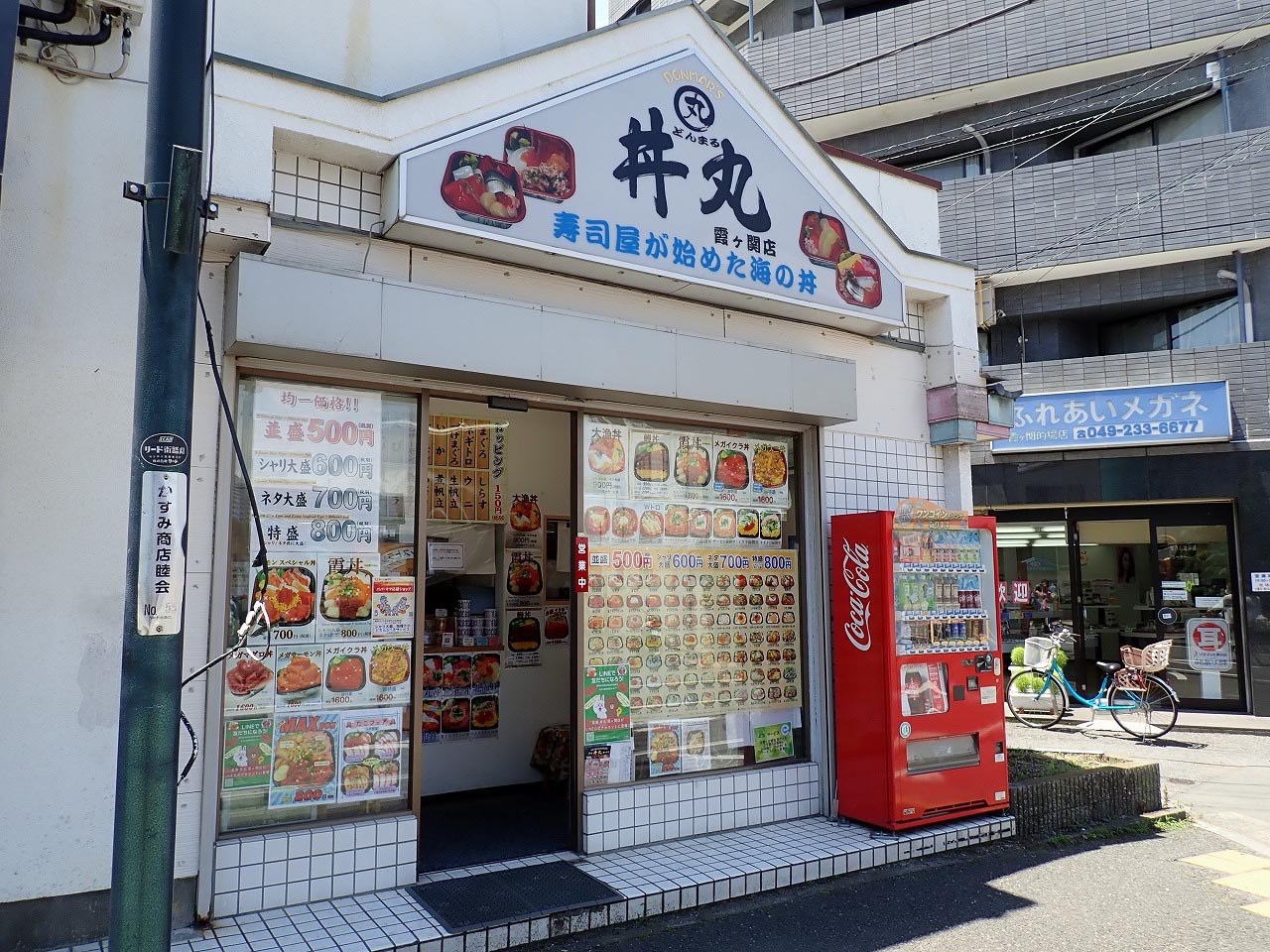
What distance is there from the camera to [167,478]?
10.2 feet

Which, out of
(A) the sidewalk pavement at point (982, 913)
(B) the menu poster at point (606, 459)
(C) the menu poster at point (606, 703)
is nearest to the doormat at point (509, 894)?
(A) the sidewalk pavement at point (982, 913)

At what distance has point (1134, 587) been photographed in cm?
1443

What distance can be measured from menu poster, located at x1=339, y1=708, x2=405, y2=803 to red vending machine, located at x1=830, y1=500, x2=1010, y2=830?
3.50 m

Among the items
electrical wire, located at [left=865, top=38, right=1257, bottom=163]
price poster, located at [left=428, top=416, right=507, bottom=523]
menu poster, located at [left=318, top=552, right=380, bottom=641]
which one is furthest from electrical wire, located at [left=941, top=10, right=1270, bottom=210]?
menu poster, located at [left=318, top=552, right=380, bottom=641]

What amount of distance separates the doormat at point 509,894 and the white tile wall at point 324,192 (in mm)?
4104

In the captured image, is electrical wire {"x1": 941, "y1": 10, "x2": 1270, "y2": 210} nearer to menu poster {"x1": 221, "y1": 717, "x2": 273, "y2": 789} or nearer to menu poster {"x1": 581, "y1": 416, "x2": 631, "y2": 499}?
menu poster {"x1": 581, "y1": 416, "x2": 631, "y2": 499}

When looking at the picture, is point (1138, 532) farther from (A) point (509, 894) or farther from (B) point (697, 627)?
(A) point (509, 894)

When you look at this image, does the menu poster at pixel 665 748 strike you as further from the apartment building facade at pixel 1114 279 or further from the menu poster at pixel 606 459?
the apartment building facade at pixel 1114 279

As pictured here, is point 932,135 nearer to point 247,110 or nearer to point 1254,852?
point 1254,852

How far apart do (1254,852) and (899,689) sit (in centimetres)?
329

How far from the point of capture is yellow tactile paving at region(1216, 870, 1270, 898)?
6168 millimetres

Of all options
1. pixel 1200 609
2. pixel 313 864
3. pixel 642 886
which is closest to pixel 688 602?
pixel 642 886

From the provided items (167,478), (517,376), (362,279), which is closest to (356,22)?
(362,279)

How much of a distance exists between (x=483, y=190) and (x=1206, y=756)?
10868mm
